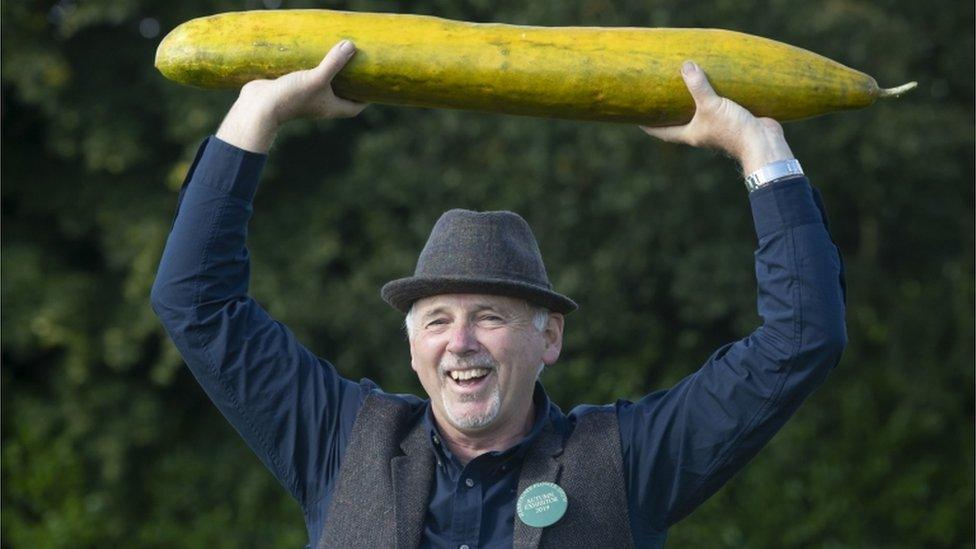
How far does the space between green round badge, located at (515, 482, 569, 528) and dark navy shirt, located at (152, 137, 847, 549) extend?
0.18ft

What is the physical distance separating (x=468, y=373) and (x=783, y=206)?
83 cm

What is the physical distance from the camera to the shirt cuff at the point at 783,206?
319 centimetres

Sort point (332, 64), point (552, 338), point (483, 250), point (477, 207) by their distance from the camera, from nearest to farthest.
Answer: point (332, 64) → point (483, 250) → point (552, 338) → point (477, 207)

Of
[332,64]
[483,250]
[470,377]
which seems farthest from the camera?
[483,250]

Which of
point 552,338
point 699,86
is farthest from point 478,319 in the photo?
point 699,86

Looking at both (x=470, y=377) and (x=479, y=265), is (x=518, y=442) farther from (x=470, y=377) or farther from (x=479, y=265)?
(x=479, y=265)

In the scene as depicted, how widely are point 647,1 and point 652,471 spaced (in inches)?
253

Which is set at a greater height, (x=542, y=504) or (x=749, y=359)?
(x=749, y=359)

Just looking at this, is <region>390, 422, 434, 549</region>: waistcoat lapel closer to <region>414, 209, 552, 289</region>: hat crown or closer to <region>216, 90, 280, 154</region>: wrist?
<region>414, 209, 552, 289</region>: hat crown

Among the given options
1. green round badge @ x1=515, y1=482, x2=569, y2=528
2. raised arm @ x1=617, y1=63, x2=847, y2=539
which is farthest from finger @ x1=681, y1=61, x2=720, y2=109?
green round badge @ x1=515, y1=482, x2=569, y2=528

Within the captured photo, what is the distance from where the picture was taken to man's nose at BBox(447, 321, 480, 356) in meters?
3.39

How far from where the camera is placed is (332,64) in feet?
10.9

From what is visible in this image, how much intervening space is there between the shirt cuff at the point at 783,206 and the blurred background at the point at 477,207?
6.07m

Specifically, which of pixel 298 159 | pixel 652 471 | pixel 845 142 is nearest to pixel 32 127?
pixel 298 159
